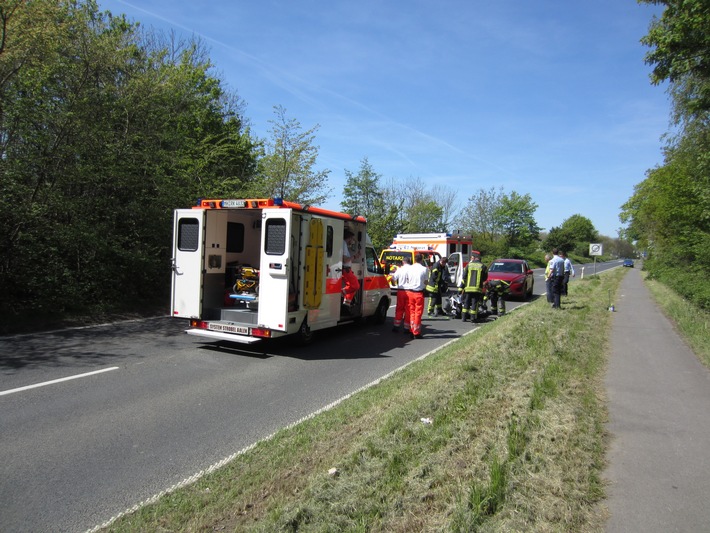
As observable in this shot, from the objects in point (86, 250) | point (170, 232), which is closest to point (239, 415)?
point (86, 250)

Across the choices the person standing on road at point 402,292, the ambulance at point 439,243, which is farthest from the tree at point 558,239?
the person standing on road at point 402,292

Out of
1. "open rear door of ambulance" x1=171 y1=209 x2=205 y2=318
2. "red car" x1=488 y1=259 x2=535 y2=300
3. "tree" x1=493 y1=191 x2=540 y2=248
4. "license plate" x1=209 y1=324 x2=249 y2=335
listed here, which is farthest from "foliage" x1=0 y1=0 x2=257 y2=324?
"tree" x1=493 y1=191 x2=540 y2=248

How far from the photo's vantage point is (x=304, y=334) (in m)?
9.23

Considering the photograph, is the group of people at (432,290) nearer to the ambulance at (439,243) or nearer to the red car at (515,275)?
the ambulance at (439,243)

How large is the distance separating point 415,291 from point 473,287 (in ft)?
10.8

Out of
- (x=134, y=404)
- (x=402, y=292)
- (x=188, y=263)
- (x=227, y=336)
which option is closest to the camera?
(x=134, y=404)

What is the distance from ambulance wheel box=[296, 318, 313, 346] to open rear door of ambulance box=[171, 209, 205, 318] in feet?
6.21

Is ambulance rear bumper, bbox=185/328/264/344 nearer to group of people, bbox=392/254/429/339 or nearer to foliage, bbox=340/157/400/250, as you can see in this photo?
group of people, bbox=392/254/429/339

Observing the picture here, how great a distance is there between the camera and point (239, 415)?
5434mm

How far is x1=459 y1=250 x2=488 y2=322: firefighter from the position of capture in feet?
43.3

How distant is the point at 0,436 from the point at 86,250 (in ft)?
27.5

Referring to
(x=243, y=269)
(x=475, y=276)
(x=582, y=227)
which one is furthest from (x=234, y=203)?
(x=582, y=227)

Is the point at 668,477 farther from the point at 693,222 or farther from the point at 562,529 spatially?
the point at 693,222

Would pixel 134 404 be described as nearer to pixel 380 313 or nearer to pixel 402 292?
pixel 402 292
